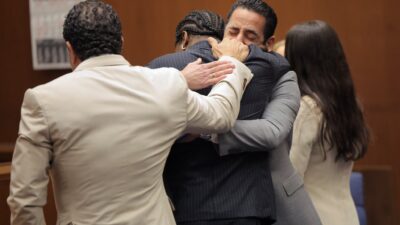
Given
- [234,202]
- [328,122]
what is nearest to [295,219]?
[234,202]

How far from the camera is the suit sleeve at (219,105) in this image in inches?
87.7

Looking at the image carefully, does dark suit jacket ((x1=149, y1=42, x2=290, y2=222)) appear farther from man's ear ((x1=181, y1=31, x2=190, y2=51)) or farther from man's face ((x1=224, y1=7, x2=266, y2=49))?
man's face ((x1=224, y1=7, x2=266, y2=49))

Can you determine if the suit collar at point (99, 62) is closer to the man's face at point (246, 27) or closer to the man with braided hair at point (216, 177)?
the man with braided hair at point (216, 177)

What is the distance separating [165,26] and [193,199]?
3.25 m

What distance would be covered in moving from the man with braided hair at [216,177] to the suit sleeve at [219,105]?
6 cm

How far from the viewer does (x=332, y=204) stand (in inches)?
122

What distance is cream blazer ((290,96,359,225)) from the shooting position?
302cm

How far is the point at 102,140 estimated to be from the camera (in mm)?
2109

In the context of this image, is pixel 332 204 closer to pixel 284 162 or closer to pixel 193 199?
pixel 284 162

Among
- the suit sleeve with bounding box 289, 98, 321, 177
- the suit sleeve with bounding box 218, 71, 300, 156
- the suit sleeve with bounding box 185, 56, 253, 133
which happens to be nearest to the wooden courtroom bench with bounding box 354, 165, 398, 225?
the suit sleeve with bounding box 289, 98, 321, 177

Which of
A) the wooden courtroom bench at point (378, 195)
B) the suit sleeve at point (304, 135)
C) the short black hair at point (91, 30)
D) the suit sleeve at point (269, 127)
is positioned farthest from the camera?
the wooden courtroom bench at point (378, 195)

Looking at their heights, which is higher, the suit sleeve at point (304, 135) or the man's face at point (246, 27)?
the man's face at point (246, 27)

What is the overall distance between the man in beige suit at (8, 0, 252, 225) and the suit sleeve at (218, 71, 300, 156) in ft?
0.30

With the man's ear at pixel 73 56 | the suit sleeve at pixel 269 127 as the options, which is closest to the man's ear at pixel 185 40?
the suit sleeve at pixel 269 127
